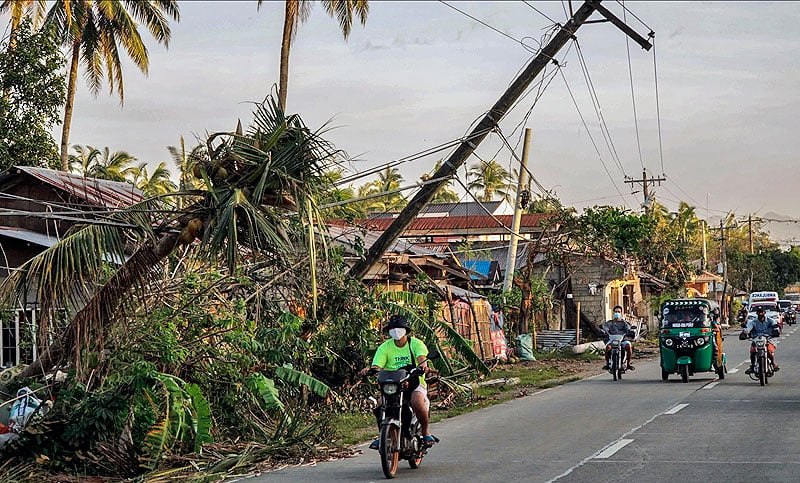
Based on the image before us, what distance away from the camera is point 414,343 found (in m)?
11.8

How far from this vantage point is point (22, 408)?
11883mm

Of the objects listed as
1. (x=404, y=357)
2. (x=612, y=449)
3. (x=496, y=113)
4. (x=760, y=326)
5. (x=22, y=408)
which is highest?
(x=496, y=113)

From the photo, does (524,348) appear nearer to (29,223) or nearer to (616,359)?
(616,359)

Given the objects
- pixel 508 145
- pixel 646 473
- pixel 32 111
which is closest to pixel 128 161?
pixel 32 111

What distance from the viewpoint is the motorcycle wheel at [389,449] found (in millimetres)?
10812

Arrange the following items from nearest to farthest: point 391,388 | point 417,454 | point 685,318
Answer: point 391,388, point 417,454, point 685,318

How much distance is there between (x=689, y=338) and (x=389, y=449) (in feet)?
46.7

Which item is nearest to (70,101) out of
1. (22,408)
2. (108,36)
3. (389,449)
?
(108,36)

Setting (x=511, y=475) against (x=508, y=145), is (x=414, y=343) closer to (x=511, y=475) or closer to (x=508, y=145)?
(x=511, y=475)

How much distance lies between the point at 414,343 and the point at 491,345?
17889 millimetres

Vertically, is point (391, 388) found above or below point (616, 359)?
above

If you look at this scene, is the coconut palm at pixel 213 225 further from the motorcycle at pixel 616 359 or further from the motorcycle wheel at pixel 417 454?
the motorcycle at pixel 616 359

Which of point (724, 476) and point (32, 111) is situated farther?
point (32, 111)

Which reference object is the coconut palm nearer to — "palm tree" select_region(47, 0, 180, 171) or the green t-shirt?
the green t-shirt
